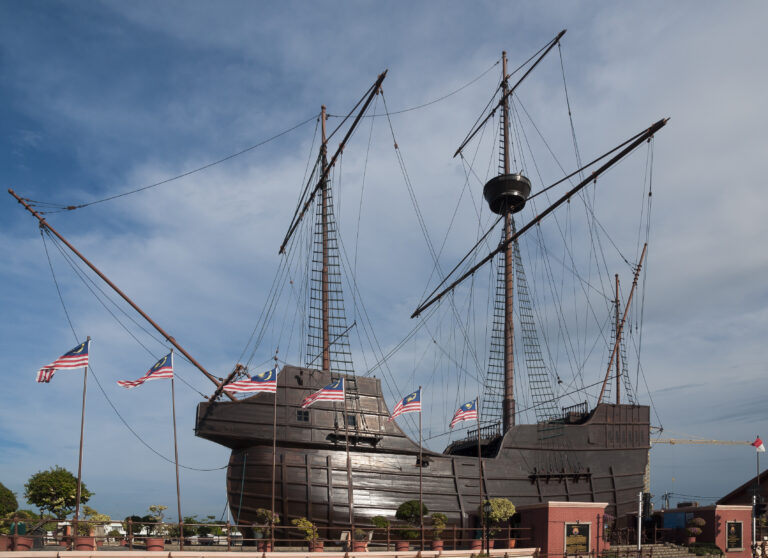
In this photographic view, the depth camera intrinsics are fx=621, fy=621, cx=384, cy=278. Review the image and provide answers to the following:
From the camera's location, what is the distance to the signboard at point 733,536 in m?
26.5

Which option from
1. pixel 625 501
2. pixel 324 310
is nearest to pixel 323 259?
pixel 324 310

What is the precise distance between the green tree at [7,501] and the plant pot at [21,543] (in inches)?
498

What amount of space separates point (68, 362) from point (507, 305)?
20.2 meters

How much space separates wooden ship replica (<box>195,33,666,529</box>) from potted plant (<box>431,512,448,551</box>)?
1.11m

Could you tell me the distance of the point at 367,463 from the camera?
939 inches

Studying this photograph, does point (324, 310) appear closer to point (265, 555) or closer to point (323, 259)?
point (323, 259)

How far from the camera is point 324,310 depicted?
27375 millimetres

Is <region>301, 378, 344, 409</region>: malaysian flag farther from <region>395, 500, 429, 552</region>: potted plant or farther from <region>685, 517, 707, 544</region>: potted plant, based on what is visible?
<region>685, 517, 707, 544</region>: potted plant

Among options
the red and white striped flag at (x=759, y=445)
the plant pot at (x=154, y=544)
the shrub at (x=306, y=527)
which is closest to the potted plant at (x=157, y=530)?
the plant pot at (x=154, y=544)

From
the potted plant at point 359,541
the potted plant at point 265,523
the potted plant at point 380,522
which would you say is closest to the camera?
the potted plant at point 265,523

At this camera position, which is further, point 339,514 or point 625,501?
point 625,501

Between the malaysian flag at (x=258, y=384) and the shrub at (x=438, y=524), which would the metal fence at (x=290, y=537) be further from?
the malaysian flag at (x=258, y=384)

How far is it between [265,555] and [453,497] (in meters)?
8.71

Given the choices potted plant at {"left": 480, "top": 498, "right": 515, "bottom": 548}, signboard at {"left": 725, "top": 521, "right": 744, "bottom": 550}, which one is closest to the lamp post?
potted plant at {"left": 480, "top": 498, "right": 515, "bottom": 548}
